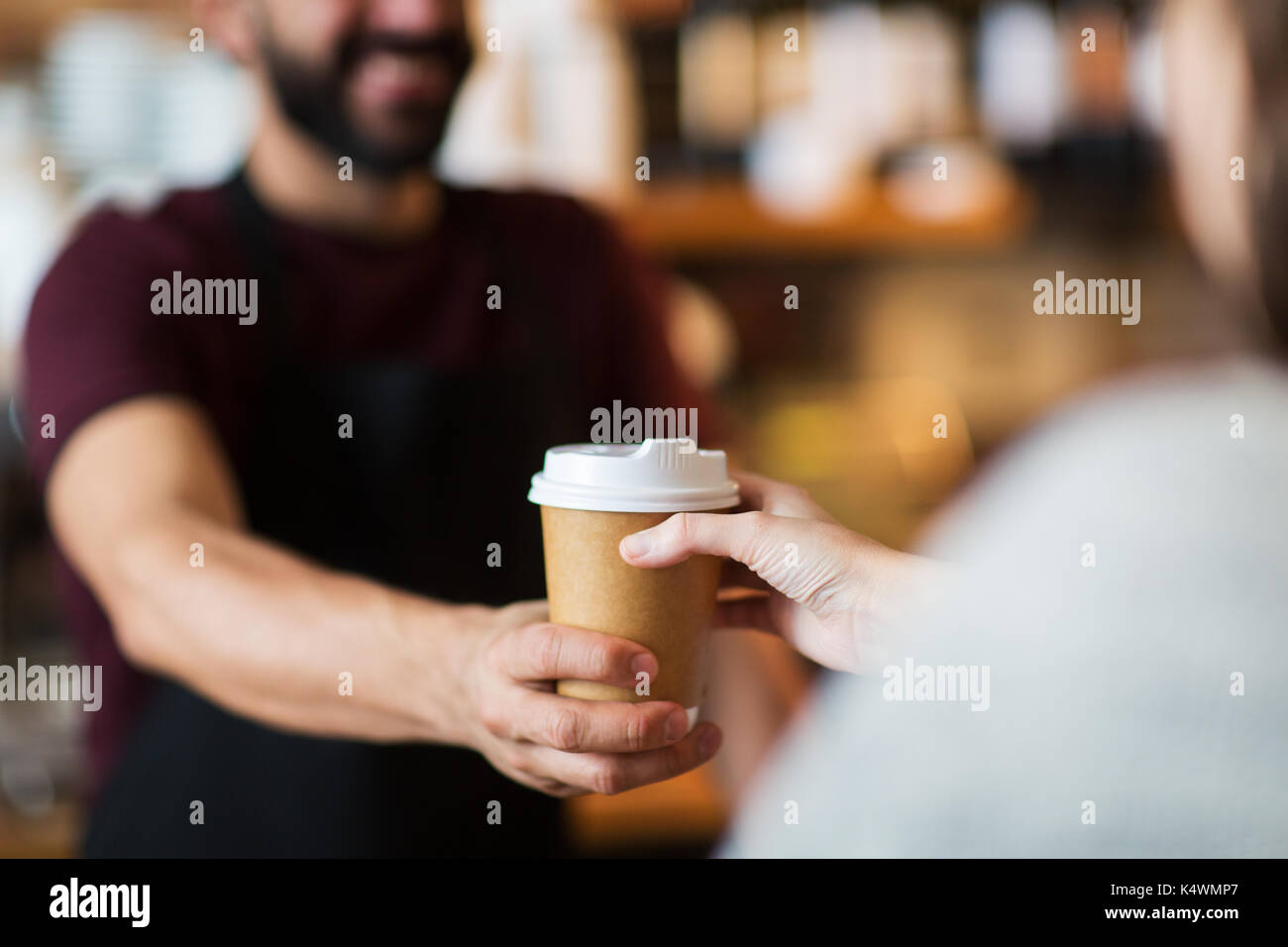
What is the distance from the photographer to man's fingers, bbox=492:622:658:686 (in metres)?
0.52

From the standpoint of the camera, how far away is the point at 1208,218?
2.00ft

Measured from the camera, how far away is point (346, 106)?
3.23 ft

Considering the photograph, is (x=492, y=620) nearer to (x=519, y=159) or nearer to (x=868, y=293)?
(x=519, y=159)

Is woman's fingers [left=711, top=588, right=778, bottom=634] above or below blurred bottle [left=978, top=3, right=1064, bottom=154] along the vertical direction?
below

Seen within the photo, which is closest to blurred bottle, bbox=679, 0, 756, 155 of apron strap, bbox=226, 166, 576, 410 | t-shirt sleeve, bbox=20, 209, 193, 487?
apron strap, bbox=226, 166, 576, 410

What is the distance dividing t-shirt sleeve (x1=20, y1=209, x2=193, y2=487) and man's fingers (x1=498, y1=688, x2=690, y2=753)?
452 mm

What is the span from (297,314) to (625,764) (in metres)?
0.61

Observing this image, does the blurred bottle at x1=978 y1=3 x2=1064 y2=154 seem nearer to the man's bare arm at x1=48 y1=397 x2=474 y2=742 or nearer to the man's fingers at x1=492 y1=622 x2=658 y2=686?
the man's bare arm at x1=48 y1=397 x2=474 y2=742

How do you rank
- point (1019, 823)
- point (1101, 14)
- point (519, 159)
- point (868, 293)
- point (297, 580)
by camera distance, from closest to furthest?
point (1019, 823) → point (297, 580) → point (519, 159) → point (1101, 14) → point (868, 293)

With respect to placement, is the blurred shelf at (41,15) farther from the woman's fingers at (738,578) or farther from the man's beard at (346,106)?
the woman's fingers at (738,578)

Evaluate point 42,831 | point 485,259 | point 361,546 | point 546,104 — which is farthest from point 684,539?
point 42,831

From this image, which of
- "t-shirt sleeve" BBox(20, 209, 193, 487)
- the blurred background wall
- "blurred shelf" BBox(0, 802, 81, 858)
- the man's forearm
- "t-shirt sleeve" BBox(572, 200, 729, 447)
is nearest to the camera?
the man's forearm
